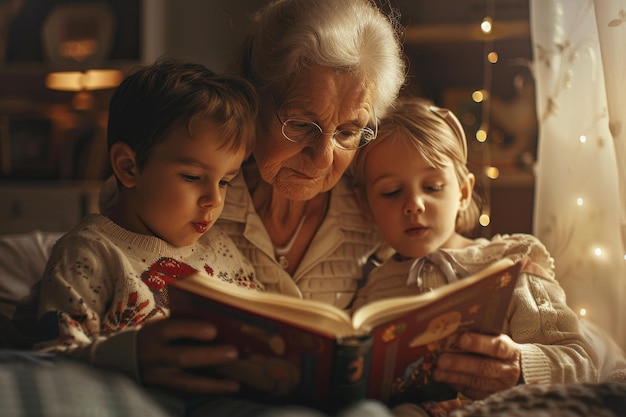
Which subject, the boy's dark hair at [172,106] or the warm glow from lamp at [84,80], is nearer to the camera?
the boy's dark hair at [172,106]

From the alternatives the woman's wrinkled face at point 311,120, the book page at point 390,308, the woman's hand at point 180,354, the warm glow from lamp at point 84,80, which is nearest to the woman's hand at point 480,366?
the book page at point 390,308

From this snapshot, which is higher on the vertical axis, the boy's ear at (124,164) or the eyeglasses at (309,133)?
the eyeglasses at (309,133)

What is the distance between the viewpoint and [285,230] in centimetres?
146

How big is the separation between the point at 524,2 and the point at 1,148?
255 centimetres

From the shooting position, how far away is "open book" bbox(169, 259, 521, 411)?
88 centimetres

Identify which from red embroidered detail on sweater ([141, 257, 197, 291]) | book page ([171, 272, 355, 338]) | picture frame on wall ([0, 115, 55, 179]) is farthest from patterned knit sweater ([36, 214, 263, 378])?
picture frame on wall ([0, 115, 55, 179])

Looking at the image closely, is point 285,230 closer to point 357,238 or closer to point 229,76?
point 357,238

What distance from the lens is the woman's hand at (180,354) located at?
2.99ft

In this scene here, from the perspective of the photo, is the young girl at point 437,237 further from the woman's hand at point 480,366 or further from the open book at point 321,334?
the open book at point 321,334

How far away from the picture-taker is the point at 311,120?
1.29 meters

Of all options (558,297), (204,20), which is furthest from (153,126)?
(204,20)

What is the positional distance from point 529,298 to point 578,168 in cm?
38

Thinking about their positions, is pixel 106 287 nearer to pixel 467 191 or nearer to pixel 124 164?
pixel 124 164

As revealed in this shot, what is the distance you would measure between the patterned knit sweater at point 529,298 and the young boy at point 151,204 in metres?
0.36
